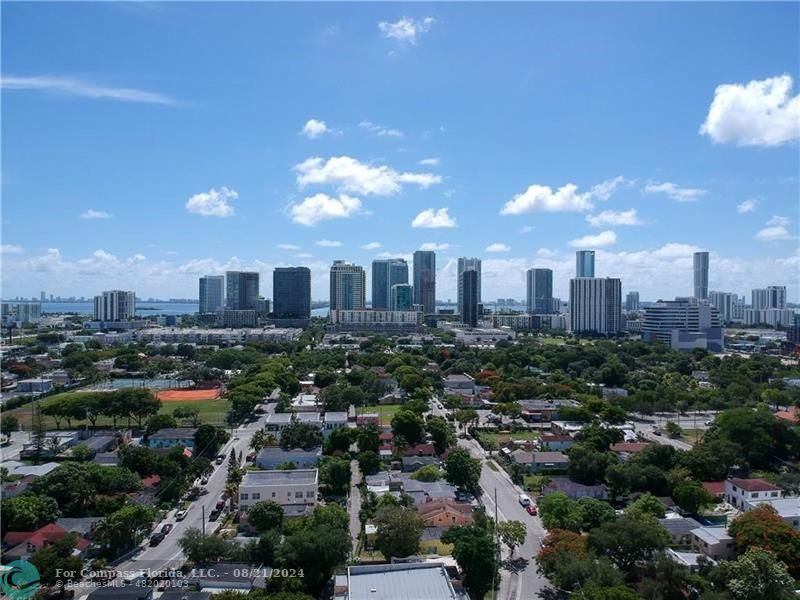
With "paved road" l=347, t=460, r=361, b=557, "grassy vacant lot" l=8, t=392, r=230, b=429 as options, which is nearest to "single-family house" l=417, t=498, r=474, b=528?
"paved road" l=347, t=460, r=361, b=557

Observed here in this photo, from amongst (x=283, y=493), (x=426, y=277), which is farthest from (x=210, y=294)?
(x=283, y=493)

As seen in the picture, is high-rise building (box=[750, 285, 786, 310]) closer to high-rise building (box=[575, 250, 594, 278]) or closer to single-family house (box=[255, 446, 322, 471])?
high-rise building (box=[575, 250, 594, 278])

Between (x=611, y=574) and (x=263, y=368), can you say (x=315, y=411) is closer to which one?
(x=263, y=368)

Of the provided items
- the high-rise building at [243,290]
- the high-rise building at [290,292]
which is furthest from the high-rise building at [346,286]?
the high-rise building at [243,290]

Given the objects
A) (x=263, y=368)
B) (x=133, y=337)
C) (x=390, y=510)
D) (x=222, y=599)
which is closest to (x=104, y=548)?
(x=222, y=599)

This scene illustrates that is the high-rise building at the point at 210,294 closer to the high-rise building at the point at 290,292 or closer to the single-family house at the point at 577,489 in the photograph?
the high-rise building at the point at 290,292

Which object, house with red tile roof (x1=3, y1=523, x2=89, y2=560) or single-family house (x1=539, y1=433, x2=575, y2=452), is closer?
house with red tile roof (x1=3, y1=523, x2=89, y2=560)
